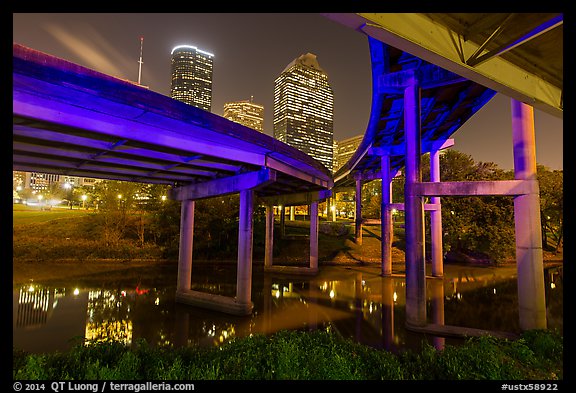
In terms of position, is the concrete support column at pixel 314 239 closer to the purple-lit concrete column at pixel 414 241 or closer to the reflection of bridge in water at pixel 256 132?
the reflection of bridge in water at pixel 256 132

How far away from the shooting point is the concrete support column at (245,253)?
575 inches

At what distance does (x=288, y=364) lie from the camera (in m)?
5.92

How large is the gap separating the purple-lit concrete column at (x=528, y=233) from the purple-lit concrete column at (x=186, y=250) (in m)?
15.9

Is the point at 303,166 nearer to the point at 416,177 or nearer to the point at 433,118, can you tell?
the point at 416,177

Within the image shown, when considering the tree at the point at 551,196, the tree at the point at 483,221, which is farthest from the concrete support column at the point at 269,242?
the tree at the point at 551,196

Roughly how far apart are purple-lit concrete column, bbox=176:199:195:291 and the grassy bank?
31.6ft

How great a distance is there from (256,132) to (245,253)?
625cm

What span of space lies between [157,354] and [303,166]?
44.3 feet

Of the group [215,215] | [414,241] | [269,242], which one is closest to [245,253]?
[414,241]

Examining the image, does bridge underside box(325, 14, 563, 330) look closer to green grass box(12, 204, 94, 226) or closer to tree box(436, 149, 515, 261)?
tree box(436, 149, 515, 261)

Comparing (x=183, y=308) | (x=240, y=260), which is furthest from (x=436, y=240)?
(x=183, y=308)

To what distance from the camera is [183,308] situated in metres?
15.5

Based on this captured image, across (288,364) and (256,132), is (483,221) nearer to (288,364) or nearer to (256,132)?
(256,132)

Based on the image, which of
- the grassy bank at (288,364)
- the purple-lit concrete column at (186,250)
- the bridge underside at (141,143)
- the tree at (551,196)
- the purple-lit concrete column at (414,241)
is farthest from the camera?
the tree at (551,196)
